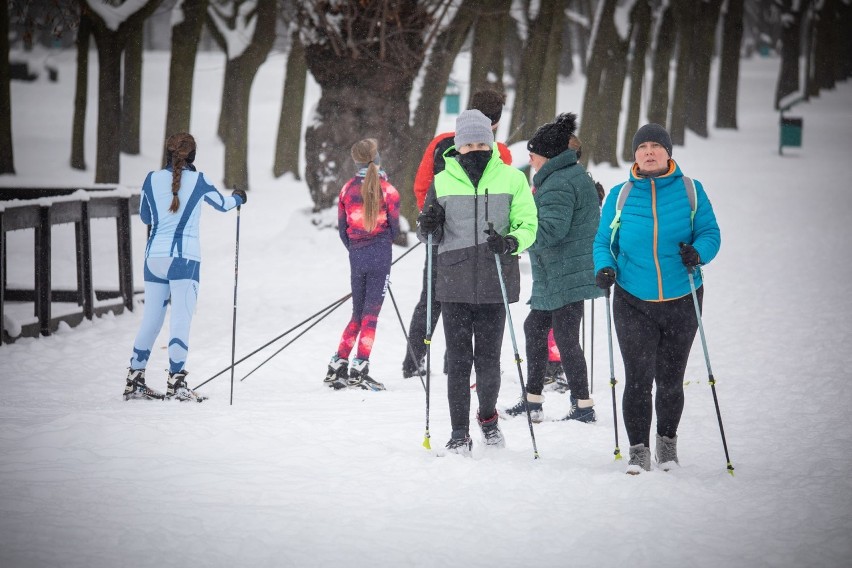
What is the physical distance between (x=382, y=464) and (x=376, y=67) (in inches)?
319

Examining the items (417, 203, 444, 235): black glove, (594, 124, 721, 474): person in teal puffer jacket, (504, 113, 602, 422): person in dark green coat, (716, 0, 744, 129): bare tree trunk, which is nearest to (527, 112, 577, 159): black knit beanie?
(504, 113, 602, 422): person in dark green coat

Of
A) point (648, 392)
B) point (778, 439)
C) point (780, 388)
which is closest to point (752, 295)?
point (780, 388)

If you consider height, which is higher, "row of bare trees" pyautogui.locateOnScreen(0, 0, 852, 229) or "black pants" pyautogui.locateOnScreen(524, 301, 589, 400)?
"row of bare trees" pyautogui.locateOnScreen(0, 0, 852, 229)

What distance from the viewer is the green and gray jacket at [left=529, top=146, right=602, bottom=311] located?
5.63 meters

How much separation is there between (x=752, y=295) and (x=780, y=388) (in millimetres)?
4500

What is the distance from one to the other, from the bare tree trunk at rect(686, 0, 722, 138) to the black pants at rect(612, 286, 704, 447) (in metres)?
24.6

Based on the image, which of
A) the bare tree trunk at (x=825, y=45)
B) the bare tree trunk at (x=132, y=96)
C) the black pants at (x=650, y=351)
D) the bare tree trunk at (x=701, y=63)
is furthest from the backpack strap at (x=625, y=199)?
the bare tree trunk at (x=825, y=45)

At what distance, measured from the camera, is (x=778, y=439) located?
5.61m

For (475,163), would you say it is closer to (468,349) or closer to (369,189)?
(468,349)

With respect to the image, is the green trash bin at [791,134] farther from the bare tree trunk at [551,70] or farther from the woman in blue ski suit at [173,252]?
the woman in blue ski suit at [173,252]

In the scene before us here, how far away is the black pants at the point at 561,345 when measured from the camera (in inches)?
228

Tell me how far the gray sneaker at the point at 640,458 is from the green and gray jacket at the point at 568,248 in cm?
125

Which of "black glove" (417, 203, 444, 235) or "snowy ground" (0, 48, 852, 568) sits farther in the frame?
"black glove" (417, 203, 444, 235)

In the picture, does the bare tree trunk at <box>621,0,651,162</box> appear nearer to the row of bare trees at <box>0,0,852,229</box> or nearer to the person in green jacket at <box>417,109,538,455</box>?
the row of bare trees at <box>0,0,852,229</box>
